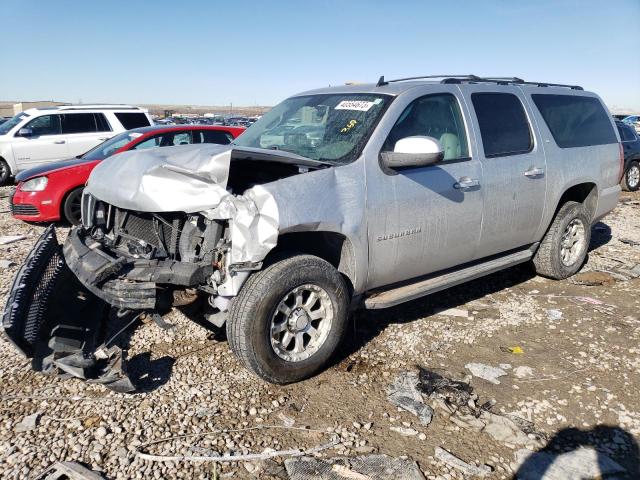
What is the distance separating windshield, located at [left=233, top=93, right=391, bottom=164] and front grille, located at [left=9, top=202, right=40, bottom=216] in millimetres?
4551

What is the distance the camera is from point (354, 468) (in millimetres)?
2699

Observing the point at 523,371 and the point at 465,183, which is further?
→ the point at 465,183

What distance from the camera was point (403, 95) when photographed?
12.8ft

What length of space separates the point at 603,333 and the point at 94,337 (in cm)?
414

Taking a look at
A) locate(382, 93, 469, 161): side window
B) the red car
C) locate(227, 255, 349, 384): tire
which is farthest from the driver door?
the red car

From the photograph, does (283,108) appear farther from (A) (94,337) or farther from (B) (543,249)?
(B) (543,249)

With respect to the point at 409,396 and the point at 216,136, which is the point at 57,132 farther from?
the point at 409,396

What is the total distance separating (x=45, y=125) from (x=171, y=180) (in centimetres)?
1093

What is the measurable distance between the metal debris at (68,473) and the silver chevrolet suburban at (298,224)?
58 cm

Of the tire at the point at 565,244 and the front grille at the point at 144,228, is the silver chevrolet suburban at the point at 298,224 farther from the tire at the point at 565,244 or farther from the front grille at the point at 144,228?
the tire at the point at 565,244

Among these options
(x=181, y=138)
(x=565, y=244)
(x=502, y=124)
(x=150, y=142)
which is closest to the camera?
(x=502, y=124)

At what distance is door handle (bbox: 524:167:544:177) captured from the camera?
466 centimetres

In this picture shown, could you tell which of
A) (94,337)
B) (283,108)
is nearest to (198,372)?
(94,337)

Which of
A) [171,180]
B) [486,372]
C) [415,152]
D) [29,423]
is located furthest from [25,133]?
[486,372]
